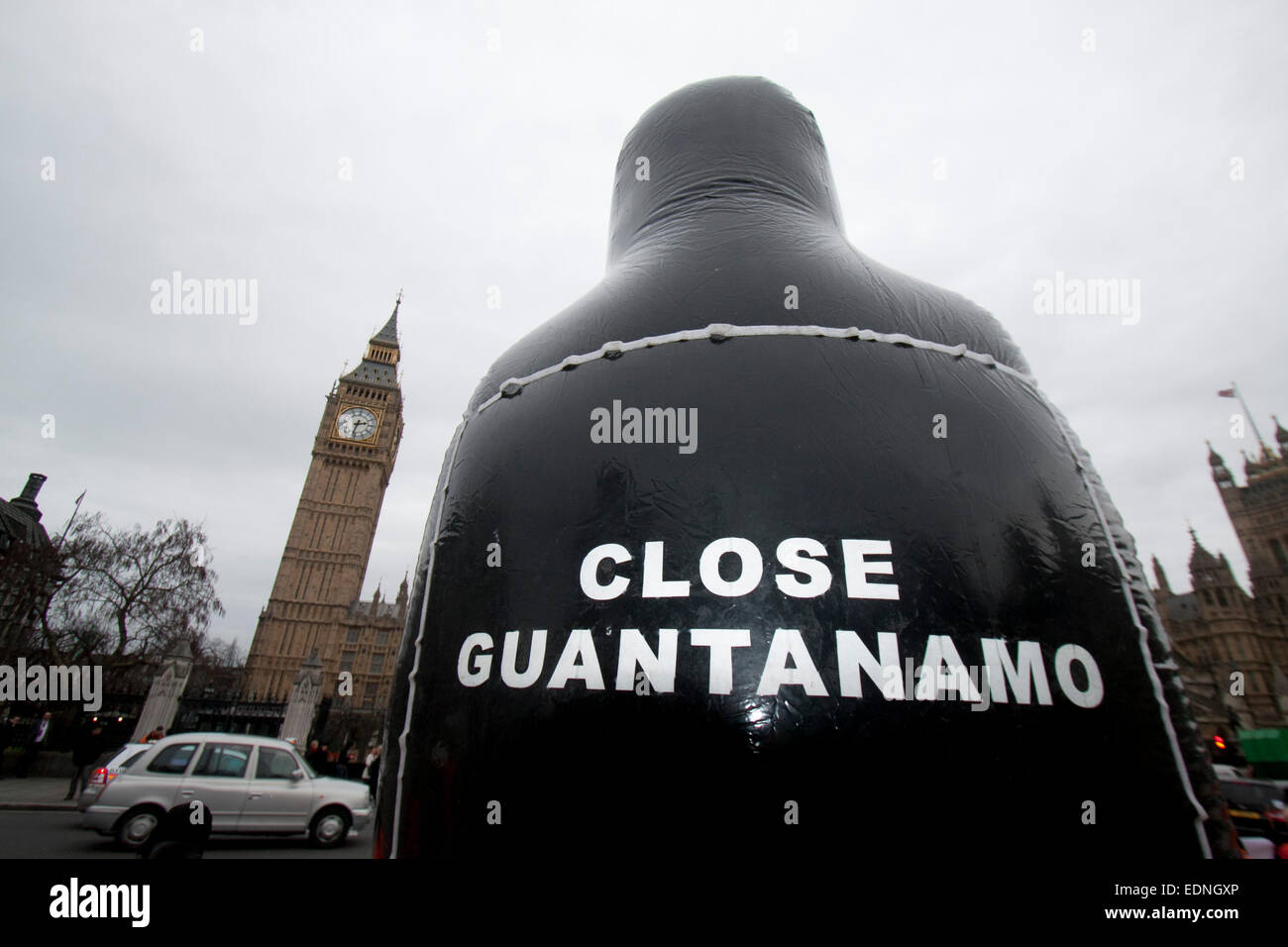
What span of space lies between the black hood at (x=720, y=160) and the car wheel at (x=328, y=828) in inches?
391

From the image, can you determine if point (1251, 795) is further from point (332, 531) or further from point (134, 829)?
point (332, 531)

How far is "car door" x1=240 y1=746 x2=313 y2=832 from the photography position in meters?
8.91

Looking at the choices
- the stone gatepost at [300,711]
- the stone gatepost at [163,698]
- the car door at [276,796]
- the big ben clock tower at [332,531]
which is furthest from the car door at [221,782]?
the big ben clock tower at [332,531]

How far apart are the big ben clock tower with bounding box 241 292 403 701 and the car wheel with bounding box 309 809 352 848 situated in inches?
2022

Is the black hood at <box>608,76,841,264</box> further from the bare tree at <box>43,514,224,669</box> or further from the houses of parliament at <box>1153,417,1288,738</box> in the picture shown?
the houses of parliament at <box>1153,417,1288,738</box>

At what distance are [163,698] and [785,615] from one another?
25.2 meters

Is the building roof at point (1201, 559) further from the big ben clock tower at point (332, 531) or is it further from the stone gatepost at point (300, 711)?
the big ben clock tower at point (332, 531)

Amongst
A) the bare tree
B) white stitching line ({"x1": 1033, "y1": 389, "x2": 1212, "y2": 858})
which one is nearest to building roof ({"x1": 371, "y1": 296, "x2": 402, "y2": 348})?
the bare tree

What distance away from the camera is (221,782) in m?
8.71

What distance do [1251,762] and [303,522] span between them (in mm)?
71254

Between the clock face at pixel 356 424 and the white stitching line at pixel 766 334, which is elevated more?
the clock face at pixel 356 424

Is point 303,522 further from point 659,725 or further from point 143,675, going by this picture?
point 659,725

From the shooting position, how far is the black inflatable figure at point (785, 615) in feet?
5.30
